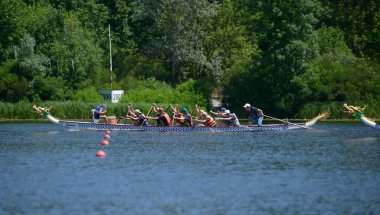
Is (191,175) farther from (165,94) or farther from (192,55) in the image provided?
(192,55)

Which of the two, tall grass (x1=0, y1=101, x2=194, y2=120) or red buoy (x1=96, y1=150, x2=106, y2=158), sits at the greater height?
tall grass (x1=0, y1=101, x2=194, y2=120)

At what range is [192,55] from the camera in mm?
72500

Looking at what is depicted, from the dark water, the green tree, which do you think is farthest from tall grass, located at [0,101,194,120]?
the dark water

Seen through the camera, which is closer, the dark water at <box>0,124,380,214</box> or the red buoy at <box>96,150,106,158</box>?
the dark water at <box>0,124,380,214</box>

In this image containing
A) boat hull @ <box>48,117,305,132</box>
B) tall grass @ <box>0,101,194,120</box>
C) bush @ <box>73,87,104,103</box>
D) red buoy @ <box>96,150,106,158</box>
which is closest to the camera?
red buoy @ <box>96,150,106,158</box>

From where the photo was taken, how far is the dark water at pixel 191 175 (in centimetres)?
2567

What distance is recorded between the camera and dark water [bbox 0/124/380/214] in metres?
25.7

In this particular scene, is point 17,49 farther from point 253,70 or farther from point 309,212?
point 309,212

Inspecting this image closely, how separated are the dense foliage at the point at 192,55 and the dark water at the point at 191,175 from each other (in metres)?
18.7

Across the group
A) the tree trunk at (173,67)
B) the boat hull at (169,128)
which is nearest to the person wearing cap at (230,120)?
the boat hull at (169,128)

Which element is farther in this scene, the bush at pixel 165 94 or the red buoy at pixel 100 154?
the bush at pixel 165 94

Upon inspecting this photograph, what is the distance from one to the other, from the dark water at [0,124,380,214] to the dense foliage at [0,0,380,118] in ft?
61.3

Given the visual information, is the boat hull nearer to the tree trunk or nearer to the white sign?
the white sign

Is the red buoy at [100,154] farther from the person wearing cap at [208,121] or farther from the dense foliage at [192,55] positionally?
the dense foliage at [192,55]
